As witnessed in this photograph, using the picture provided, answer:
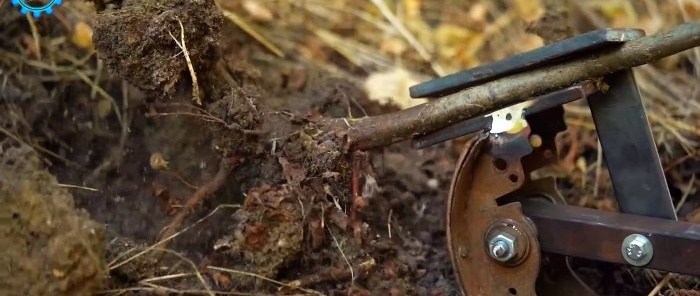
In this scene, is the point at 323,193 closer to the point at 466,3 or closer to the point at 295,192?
the point at 295,192

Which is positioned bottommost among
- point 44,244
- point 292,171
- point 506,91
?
point 44,244

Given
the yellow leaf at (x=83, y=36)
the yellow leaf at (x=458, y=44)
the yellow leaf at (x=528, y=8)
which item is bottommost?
the yellow leaf at (x=83, y=36)

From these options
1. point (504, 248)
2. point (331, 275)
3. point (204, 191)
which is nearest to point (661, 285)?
point (504, 248)

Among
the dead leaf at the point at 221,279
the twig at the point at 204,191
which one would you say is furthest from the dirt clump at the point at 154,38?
the dead leaf at the point at 221,279

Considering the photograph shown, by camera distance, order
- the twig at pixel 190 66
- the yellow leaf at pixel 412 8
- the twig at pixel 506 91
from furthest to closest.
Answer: the yellow leaf at pixel 412 8, the twig at pixel 190 66, the twig at pixel 506 91

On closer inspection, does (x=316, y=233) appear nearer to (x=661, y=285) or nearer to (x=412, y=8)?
(x=661, y=285)

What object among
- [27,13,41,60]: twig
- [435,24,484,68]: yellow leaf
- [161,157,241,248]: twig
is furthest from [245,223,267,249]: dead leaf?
[435,24,484,68]: yellow leaf

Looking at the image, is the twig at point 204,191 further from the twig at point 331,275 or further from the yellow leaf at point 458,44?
the yellow leaf at point 458,44
